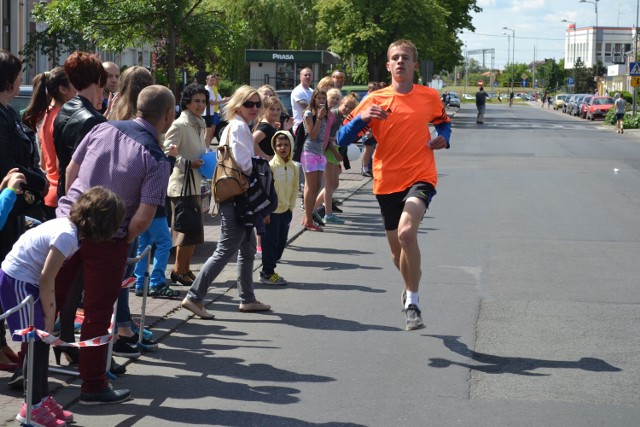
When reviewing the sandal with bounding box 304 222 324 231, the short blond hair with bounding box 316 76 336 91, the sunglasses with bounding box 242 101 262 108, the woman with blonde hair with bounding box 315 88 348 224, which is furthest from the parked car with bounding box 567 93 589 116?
the sunglasses with bounding box 242 101 262 108

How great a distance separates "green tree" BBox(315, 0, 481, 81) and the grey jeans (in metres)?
52.4

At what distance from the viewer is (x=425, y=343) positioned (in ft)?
24.8

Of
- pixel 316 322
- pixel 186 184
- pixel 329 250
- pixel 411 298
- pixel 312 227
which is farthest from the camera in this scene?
pixel 312 227

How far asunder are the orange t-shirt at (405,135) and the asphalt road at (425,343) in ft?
3.67

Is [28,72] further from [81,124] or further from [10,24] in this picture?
[81,124]

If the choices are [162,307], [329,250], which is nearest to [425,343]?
[162,307]

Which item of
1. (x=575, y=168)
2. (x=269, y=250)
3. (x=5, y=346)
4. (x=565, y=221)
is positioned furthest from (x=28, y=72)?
(x=5, y=346)

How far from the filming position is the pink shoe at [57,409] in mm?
→ 5305

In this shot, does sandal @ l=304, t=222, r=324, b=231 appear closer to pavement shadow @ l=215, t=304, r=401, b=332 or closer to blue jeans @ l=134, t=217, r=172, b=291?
blue jeans @ l=134, t=217, r=172, b=291

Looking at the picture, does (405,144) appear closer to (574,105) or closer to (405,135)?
(405,135)

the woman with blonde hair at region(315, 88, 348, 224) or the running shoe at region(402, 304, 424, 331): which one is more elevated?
the woman with blonde hair at region(315, 88, 348, 224)

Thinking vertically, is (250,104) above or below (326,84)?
below

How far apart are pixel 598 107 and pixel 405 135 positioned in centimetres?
6364

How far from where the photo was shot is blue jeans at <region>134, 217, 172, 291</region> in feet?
28.8
